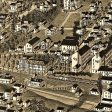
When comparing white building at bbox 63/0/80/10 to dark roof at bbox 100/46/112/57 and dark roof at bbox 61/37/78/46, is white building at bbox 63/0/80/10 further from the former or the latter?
dark roof at bbox 100/46/112/57

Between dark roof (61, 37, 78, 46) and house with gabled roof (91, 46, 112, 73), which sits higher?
dark roof (61, 37, 78, 46)

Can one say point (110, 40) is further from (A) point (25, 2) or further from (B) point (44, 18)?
(A) point (25, 2)

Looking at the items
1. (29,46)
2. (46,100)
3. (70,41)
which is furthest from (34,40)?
(46,100)

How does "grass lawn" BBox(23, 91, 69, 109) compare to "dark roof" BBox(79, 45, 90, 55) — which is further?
"dark roof" BBox(79, 45, 90, 55)

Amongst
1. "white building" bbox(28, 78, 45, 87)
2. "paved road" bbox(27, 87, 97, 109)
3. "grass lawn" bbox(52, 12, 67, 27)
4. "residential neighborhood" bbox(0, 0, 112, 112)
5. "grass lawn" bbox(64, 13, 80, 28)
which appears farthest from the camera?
"grass lawn" bbox(52, 12, 67, 27)

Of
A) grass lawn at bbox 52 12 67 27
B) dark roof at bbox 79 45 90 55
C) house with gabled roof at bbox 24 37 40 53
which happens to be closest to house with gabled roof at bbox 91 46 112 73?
dark roof at bbox 79 45 90 55

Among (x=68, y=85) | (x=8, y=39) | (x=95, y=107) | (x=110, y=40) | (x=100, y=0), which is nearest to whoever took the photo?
(x=95, y=107)

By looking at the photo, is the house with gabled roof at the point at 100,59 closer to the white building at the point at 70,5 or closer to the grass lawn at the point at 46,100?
the grass lawn at the point at 46,100

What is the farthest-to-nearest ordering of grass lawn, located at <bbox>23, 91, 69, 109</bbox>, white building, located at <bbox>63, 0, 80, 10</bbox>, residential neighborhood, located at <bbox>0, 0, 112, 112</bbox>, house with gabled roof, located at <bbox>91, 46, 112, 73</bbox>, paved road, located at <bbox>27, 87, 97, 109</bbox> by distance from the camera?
white building, located at <bbox>63, 0, 80, 10</bbox>, house with gabled roof, located at <bbox>91, 46, 112, 73</bbox>, residential neighborhood, located at <bbox>0, 0, 112, 112</bbox>, grass lawn, located at <bbox>23, 91, 69, 109</bbox>, paved road, located at <bbox>27, 87, 97, 109</bbox>

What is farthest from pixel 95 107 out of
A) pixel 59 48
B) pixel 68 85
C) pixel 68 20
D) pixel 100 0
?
pixel 100 0
